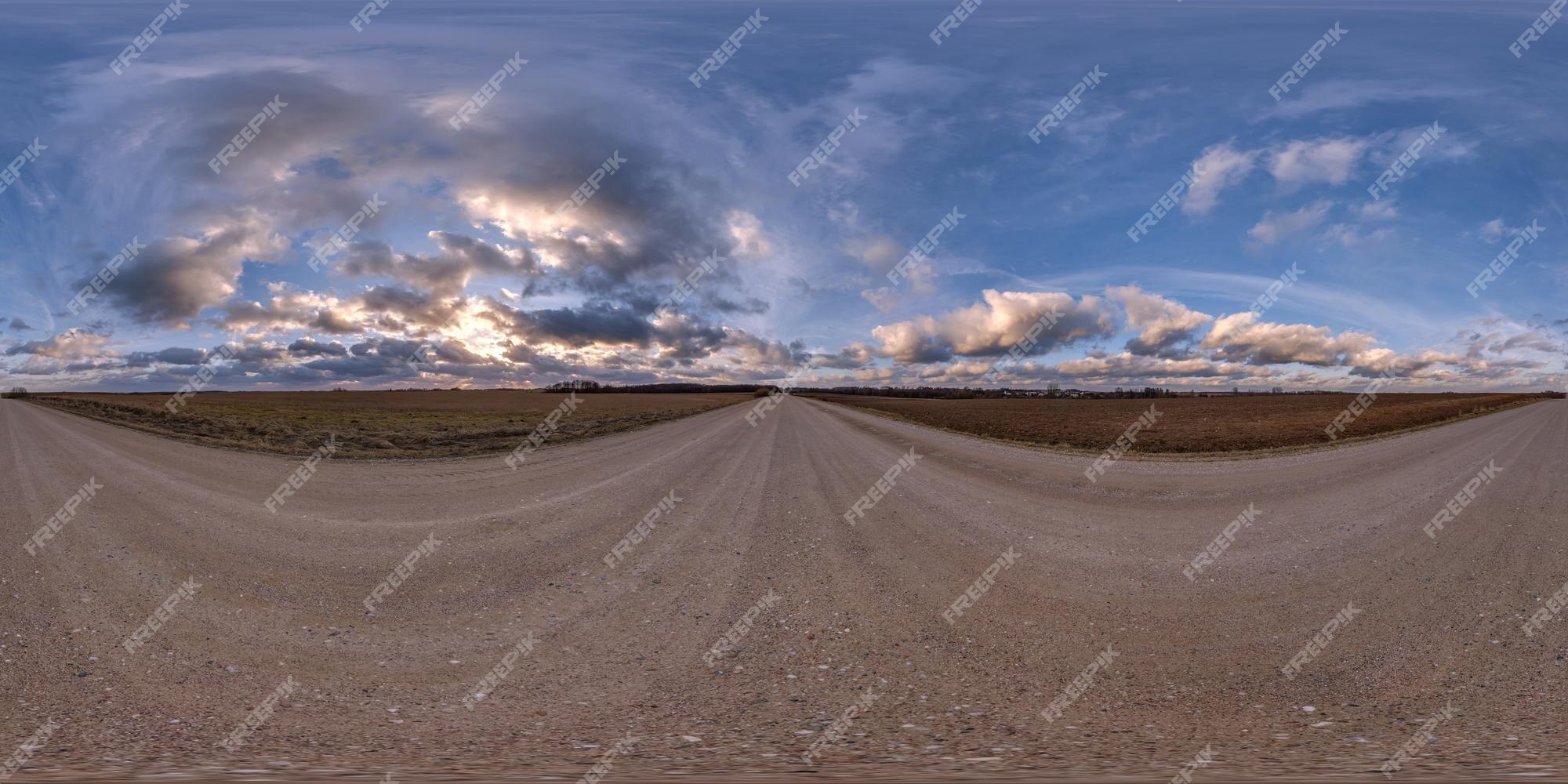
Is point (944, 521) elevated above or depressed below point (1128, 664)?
above

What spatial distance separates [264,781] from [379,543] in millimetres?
6550

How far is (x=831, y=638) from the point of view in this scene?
6.27 meters

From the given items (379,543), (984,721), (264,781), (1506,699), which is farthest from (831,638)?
(379,543)

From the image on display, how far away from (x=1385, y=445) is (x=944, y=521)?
23.1m

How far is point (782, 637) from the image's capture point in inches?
249

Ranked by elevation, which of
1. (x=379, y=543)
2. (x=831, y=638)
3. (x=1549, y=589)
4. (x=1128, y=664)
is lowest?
(x=1549, y=589)

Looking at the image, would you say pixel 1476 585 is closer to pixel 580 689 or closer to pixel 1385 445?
pixel 580 689

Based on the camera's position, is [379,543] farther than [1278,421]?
No

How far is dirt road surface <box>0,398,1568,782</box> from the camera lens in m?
4.42

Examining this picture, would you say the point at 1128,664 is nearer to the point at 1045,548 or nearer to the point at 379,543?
the point at 1045,548

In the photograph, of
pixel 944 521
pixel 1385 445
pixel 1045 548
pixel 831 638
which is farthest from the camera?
pixel 1385 445

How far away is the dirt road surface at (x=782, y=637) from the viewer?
4.42 meters

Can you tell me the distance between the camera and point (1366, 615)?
272 inches

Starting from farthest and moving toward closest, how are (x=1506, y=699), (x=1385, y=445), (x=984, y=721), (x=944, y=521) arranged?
(x=1385, y=445) < (x=944, y=521) < (x=1506, y=699) < (x=984, y=721)
